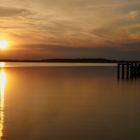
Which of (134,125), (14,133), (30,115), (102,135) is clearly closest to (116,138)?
(102,135)

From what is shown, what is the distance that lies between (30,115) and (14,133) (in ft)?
13.1

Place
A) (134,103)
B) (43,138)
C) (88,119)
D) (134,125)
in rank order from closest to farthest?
(43,138)
(134,125)
(88,119)
(134,103)

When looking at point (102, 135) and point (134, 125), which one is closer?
point (102, 135)

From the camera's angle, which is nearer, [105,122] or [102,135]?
[102,135]

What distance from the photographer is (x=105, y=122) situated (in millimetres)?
15219

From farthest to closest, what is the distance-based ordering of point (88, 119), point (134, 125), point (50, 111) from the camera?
point (50, 111)
point (88, 119)
point (134, 125)

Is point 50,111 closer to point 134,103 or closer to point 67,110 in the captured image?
point 67,110

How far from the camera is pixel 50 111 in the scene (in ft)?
60.0

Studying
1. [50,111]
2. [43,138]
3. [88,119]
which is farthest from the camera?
[50,111]

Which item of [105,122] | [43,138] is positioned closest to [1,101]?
[105,122]

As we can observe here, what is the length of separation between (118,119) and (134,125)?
1.53m

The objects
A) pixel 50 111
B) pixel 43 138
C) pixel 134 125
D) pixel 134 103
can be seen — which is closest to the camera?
pixel 43 138

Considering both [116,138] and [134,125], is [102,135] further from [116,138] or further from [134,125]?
[134,125]

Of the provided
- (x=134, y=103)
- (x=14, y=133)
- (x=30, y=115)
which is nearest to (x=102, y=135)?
(x=14, y=133)
